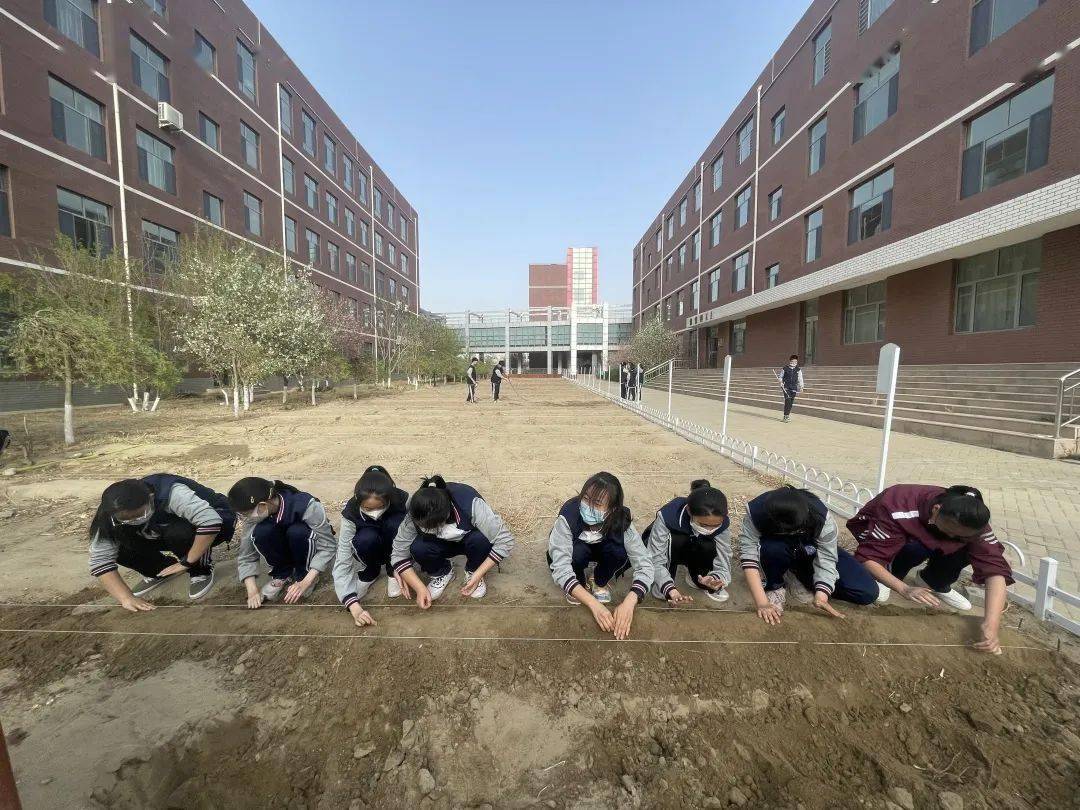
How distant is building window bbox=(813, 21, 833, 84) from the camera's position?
16.1 m

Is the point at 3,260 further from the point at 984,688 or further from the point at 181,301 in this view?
the point at 984,688

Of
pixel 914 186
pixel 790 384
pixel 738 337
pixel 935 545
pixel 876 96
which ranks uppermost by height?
pixel 876 96

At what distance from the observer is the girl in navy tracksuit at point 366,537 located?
2529 millimetres

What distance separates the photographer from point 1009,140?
9.84 metres

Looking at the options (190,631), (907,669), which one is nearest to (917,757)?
(907,669)

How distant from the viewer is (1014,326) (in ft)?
32.1

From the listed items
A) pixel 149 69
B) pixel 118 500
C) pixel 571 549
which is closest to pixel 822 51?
pixel 571 549

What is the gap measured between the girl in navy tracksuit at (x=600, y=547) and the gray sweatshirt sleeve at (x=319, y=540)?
1431 mm

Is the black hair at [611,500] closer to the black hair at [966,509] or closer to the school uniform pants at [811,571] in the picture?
the school uniform pants at [811,571]

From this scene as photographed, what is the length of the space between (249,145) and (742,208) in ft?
83.9

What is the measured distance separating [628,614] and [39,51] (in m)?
21.7

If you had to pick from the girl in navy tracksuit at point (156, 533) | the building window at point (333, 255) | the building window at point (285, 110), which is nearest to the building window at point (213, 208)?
the building window at point (285, 110)

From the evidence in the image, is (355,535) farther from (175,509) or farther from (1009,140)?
(1009,140)

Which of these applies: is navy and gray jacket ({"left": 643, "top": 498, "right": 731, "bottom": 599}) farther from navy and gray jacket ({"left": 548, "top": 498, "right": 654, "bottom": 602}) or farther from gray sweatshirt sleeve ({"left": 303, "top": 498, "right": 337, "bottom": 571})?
gray sweatshirt sleeve ({"left": 303, "top": 498, "right": 337, "bottom": 571})
